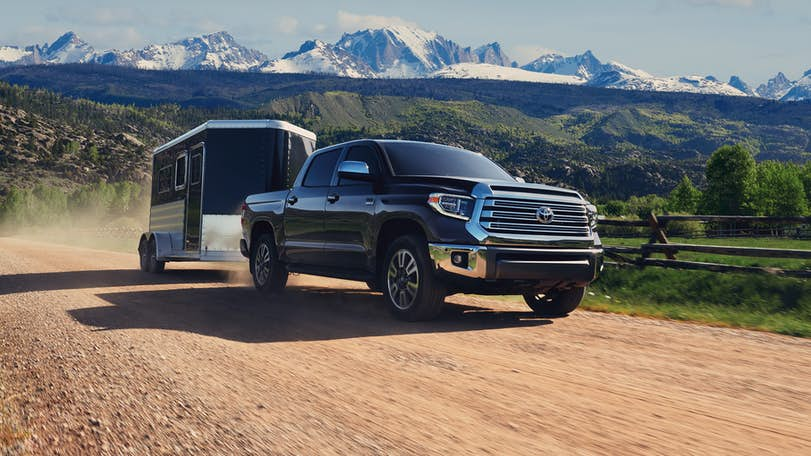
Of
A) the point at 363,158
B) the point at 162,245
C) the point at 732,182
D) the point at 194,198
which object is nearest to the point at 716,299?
the point at 363,158

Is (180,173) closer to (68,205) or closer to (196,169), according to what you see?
(196,169)

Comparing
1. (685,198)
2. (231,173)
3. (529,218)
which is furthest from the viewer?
(685,198)

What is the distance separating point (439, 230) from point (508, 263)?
0.79 metres

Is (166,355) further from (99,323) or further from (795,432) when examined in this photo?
(795,432)

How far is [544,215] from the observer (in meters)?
7.57

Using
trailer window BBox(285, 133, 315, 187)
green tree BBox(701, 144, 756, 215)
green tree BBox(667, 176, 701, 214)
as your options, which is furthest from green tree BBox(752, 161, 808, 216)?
trailer window BBox(285, 133, 315, 187)

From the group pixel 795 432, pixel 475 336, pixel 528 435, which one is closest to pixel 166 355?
pixel 475 336

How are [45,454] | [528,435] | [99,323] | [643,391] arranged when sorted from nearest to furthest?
[45,454] → [528,435] → [643,391] → [99,323]

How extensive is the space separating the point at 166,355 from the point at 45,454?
238cm

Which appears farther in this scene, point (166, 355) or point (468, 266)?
point (468, 266)

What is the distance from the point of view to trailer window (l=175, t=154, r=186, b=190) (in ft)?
47.7

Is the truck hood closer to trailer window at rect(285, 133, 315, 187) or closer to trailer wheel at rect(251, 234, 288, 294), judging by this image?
trailer wheel at rect(251, 234, 288, 294)

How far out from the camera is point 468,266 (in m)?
7.16

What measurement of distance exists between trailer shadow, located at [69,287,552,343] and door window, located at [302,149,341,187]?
169 cm
